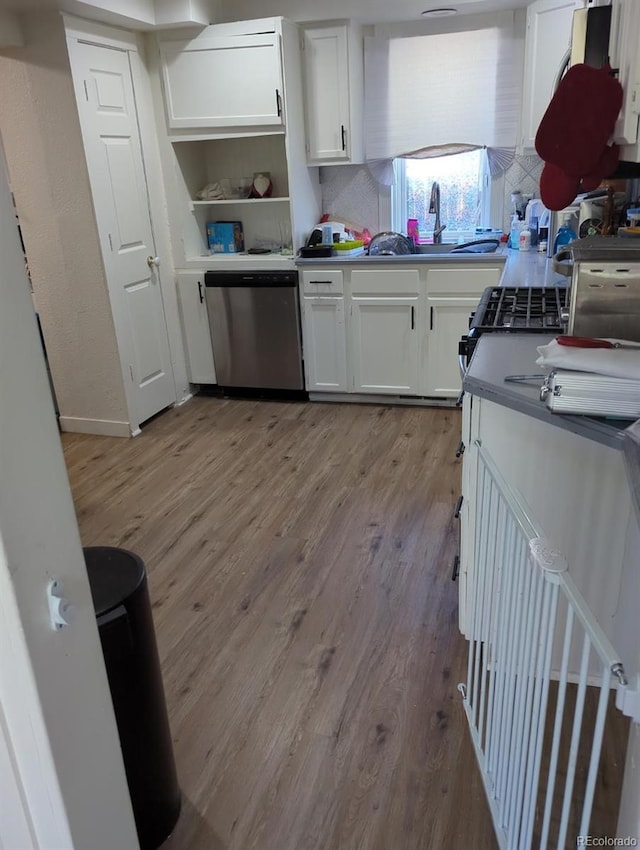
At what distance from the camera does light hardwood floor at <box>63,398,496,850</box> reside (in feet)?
5.22

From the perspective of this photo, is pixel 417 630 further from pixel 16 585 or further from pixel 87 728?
pixel 16 585

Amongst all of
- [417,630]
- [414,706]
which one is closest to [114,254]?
[417,630]

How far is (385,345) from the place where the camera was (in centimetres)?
402

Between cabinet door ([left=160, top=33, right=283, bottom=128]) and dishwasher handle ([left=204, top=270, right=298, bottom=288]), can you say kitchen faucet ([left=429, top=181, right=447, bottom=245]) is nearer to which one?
dishwasher handle ([left=204, top=270, right=298, bottom=288])

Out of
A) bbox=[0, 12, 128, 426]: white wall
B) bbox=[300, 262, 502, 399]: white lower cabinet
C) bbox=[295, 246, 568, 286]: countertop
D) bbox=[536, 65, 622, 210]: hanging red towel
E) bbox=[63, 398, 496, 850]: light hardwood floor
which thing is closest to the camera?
bbox=[63, 398, 496, 850]: light hardwood floor

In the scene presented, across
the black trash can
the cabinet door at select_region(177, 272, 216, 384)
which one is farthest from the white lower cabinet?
the black trash can

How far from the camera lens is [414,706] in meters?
1.86

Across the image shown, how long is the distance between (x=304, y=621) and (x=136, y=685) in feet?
2.97

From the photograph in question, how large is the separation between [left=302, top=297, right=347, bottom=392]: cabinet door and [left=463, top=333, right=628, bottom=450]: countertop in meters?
2.01

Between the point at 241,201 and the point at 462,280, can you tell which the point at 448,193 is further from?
the point at 241,201

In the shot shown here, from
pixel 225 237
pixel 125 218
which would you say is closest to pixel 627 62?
pixel 125 218

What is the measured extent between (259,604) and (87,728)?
134 cm

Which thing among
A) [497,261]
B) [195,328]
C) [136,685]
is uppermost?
[497,261]

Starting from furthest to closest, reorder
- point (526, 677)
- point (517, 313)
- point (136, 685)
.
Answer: point (517, 313) < point (136, 685) < point (526, 677)
